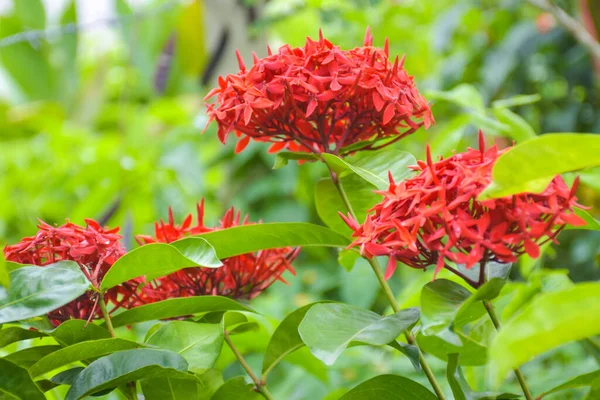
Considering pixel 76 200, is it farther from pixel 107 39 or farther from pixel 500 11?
pixel 107 39

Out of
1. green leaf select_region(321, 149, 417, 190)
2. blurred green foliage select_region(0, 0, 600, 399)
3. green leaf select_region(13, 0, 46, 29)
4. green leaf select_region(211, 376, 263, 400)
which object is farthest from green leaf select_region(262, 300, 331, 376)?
green leaf select_region(13, 0, 46, 29)

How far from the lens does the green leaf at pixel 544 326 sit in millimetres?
329

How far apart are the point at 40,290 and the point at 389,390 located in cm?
29

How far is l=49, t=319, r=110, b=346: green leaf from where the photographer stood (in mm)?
528

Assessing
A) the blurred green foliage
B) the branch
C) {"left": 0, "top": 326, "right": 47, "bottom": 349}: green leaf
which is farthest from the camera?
the blurred green foliage

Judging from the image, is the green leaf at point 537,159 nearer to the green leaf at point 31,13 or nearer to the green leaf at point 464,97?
the green leaf at point 464,97

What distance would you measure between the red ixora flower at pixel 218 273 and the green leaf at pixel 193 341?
7cm

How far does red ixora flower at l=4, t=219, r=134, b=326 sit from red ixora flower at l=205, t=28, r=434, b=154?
0.14 metres

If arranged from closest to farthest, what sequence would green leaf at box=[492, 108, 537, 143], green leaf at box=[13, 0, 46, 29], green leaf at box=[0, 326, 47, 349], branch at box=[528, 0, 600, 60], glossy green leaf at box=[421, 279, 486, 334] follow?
glossy green leaf at box=[421, 279, 486, 334] < green leaf at box=[0, 326, 47, 349] < green leaf at box=[492, 108, 537, 143] < branch at box=[528, 0, 600, 60] < green leaf at box=[13, 0, 46, 29]

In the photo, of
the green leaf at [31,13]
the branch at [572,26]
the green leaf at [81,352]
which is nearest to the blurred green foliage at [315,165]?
the branch at [572,26]

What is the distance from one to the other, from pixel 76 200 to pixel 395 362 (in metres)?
1.39

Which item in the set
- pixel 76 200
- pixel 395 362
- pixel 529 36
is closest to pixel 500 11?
pixel 529 36

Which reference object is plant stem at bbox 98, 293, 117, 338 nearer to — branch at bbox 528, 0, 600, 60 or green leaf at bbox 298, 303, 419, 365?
green leaf at bbox 298, 303, 419, 365

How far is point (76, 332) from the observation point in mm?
542
